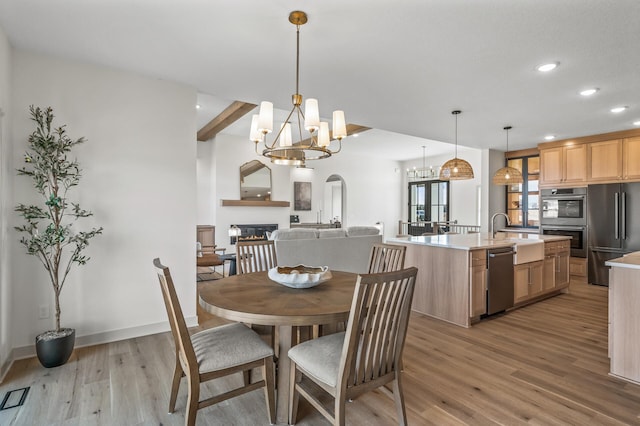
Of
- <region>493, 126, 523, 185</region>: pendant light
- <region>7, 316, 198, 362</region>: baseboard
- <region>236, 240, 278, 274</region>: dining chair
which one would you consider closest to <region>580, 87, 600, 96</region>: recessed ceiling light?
<region>493, 126, 523, 185</region>: pendant light

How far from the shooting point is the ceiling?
2172 millimetres

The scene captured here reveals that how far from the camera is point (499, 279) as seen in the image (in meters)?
3.82

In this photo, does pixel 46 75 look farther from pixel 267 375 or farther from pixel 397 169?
pixel 397 169

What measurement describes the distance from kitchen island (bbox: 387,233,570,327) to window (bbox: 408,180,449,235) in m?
4.49

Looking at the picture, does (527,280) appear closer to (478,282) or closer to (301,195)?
(478,282)

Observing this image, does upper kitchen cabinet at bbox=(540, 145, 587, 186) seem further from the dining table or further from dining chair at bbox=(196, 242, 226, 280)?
dining chair at bbox=(196, 242, 226, 280)

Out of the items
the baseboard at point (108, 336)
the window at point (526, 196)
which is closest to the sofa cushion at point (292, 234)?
the baseboard at point (108, 336)

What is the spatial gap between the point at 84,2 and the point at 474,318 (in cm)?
435

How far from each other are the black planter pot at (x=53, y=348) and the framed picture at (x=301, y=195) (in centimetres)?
629

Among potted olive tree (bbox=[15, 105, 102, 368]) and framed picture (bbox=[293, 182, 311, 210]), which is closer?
potted olive tree (bbox=[15, 105, 102, 368])

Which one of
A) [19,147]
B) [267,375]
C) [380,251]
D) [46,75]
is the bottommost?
[267,375]

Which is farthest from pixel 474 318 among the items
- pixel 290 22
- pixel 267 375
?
pixel 290 22

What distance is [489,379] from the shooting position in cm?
242

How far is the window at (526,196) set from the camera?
673cm
